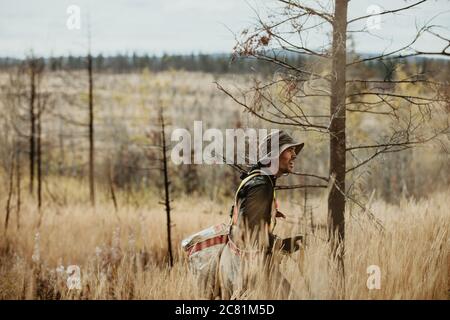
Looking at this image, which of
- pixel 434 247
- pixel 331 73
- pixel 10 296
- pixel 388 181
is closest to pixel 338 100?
pixel 331 73

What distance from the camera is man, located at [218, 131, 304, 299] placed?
11.0ft

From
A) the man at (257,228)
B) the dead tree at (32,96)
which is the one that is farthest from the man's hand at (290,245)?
the dead tree at (32,96)

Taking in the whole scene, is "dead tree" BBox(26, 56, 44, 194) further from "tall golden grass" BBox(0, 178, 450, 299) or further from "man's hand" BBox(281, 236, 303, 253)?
"man's hand" BBox(281, 236, 303, 253)

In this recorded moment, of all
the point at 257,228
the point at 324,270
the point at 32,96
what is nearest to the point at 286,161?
the point at 257,228

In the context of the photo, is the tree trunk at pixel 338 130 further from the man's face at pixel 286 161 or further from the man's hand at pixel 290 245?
the man's face at pixel 286 161

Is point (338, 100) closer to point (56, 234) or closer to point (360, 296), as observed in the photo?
point (360, 296)

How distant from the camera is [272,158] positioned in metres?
3.57

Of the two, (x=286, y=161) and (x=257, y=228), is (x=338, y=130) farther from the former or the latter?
(x=257, y=228)

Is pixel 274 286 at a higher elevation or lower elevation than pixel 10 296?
higher

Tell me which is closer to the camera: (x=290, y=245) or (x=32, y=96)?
(x=290, y=245)

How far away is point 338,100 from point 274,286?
170 cm

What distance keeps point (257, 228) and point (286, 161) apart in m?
0.57

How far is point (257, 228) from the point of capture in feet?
11.0

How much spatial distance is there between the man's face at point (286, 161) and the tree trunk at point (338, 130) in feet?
2.37
